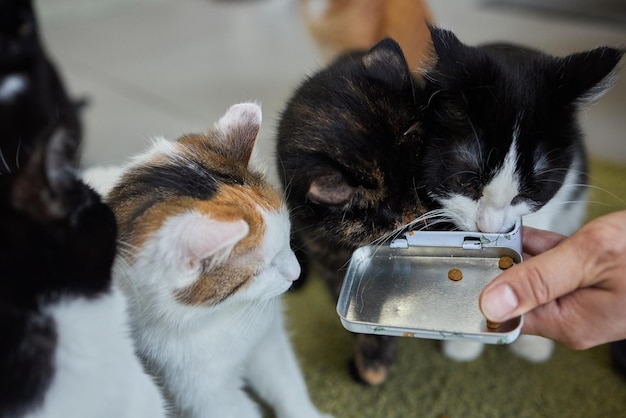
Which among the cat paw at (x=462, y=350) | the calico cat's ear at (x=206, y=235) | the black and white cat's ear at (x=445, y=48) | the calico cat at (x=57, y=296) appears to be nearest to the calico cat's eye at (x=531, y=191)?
the black and white cat's ear at (x=445, y=48)

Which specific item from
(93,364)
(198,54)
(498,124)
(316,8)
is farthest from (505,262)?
(198,54)

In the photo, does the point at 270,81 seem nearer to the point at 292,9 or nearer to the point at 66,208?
the point at 292,9

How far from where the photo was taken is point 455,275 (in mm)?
864

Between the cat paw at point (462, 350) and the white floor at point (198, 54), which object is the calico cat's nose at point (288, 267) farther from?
the white floor at point (198, 54)

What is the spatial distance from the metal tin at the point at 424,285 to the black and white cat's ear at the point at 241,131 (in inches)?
9.1

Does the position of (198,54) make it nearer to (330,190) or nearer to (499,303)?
(330,190)

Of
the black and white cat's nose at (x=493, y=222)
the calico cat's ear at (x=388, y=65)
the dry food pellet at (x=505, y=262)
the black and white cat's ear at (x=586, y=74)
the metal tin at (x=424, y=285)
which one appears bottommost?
the metal tin at (x=424, y=285)

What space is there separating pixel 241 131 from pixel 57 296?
366mm

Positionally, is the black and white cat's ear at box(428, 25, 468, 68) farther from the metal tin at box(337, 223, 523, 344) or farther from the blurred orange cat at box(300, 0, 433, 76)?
the blurred orange cat at box(300, 0, 433, 76)

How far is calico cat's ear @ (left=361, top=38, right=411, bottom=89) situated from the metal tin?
246 millimetres

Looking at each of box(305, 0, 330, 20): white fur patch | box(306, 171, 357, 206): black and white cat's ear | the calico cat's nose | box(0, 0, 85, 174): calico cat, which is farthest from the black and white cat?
box(0, 0, 85, 174): calico cat

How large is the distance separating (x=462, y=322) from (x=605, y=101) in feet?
4.98

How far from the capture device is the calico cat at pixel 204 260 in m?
0.71

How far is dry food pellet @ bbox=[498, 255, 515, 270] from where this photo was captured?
858 mm
